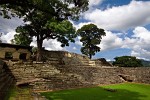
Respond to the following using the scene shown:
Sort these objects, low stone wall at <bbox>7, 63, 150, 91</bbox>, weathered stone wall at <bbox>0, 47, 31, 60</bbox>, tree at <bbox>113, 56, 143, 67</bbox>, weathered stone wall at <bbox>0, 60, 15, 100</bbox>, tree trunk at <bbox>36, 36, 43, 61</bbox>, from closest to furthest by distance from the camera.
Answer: weathered stone wall at <bbox>0, 60, 15, 100</bbox>, low stone wall at <bbox>7, 63, 150, 91</bbox>, weathered stone wall at <bbox>0, 47, 31, 60</bbox>, tree trunk at <bbox>36, 36, 43, 61</bbox>, tree at <bbox>113, 56, 143, 67</bbox>

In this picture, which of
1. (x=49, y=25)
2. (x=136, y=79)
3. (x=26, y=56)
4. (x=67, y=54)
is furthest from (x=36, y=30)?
(x=136, y=79)

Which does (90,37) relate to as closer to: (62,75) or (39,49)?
(39,49)

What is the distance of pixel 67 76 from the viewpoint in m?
28.7

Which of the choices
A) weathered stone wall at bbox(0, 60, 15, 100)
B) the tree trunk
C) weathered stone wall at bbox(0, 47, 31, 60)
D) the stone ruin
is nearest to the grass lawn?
the stone ruin

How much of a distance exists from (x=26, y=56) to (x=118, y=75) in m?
16.2

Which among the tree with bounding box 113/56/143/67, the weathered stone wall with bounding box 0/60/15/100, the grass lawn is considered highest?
the tree with bounding box 113/56/143/67

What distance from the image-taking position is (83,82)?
29.1m

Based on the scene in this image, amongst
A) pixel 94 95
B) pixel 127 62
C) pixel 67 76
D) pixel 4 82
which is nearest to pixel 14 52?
pixel 67 76

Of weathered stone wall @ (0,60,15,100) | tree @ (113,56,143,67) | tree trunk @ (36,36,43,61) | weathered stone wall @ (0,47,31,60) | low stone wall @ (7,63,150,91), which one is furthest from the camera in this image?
tree @ (113,56,143,67)

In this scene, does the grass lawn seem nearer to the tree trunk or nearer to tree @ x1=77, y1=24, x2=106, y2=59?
the tree trunk

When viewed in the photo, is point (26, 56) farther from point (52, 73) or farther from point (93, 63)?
point (52, 73)

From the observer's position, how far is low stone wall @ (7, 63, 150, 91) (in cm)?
2466

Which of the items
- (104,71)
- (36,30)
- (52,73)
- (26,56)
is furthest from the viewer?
(26,56)

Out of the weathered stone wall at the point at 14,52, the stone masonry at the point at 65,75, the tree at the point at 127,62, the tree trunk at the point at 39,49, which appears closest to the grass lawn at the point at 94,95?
the stone masonry at the point at 65,75
